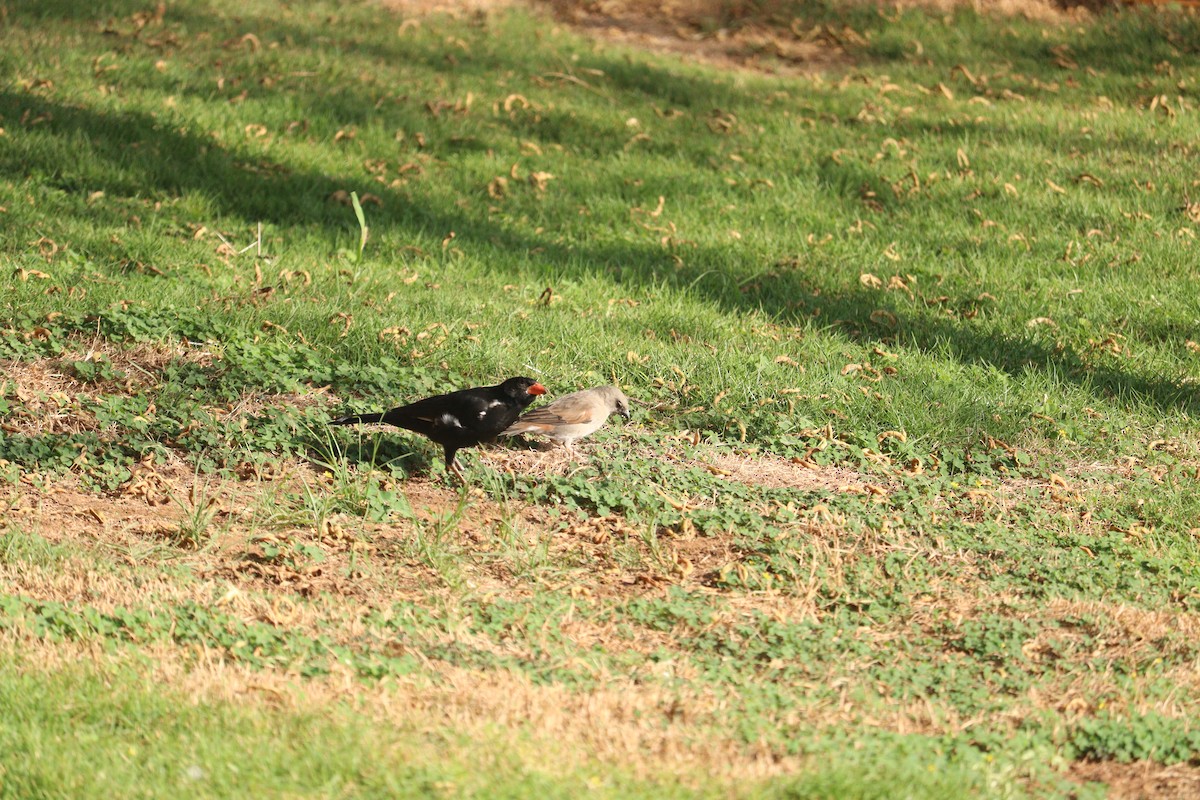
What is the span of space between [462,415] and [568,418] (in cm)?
62

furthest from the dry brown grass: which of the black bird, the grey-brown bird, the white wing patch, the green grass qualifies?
the white wing patch

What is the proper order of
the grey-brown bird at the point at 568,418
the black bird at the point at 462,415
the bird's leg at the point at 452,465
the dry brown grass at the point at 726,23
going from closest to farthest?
the black bird at the point at 462,415 → the bird's leg at the point at 452,465 → the grey-brown bird at the point at 568,418 → the dry brown grass at the point at 726,23

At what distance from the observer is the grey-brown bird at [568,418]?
6.60 m

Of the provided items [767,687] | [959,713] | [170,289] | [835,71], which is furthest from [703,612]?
[835,71]

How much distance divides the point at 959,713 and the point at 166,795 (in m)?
2.71

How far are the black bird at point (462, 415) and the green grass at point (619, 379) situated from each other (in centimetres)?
26

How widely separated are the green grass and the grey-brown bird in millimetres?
259

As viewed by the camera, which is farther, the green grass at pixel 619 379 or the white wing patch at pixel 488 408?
the white wing patch at pixel 488 408

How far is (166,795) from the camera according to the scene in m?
3.86

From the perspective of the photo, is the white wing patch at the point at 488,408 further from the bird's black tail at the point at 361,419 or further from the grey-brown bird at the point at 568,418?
the bird's black tail at the point at 361,419

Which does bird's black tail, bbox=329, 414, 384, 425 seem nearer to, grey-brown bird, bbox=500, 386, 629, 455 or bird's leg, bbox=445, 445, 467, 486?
bird's leg, bbox=445, 445, 467, 486

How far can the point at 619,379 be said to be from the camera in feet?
25.0

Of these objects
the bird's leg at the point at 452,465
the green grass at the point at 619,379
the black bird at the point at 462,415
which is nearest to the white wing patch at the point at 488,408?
the black bird at the point at 462,415

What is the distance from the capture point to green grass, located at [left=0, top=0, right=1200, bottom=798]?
4.62m
